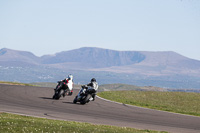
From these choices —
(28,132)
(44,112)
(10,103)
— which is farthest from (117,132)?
(10,103)

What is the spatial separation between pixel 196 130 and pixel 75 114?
6.57m

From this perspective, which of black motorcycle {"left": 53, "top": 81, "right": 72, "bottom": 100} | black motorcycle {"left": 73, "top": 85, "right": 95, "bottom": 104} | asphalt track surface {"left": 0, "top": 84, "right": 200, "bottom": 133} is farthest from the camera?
black motorcycle {"left": 53, "top": 81, "right": 72, "bottom": 100}

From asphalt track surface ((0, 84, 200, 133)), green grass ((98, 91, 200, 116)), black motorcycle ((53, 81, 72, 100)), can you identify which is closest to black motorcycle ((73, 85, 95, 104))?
black motorcycle ((53, 81, 72, 100))

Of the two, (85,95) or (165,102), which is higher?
(85,95)

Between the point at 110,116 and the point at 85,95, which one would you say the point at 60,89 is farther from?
the point at 110,116

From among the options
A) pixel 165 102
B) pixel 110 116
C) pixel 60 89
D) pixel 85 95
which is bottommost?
pixel 110 116

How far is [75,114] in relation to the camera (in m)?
21.7

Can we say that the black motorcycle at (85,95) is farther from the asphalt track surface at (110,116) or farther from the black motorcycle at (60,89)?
the asphalt track surface at (110,116)

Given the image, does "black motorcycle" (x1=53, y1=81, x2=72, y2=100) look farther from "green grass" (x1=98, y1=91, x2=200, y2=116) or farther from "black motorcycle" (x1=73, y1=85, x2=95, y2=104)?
"green grass" (x1=98, y1=91, x2=200, y2=116)

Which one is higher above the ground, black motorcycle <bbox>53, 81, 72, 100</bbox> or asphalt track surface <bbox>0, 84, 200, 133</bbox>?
black motorcycle <bbox>53, 81, 72, 100</bbox>

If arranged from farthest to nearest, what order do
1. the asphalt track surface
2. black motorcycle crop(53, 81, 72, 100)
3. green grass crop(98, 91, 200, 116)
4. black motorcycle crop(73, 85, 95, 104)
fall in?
black motorcycle crop(53, 81, 72, 100) → green grass crop(98, 91, 200, 116) → black motorcycle crop(73, 85, 95, 104) → the asphalt track surface

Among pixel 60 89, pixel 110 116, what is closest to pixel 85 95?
pixel 60 89

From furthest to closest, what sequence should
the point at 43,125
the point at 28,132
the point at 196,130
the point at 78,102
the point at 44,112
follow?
the point at 78,102
the point at 44,112
the point at 196,130
the point at 43,125
the point at 28,132

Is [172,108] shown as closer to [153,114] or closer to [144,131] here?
[153,114]
